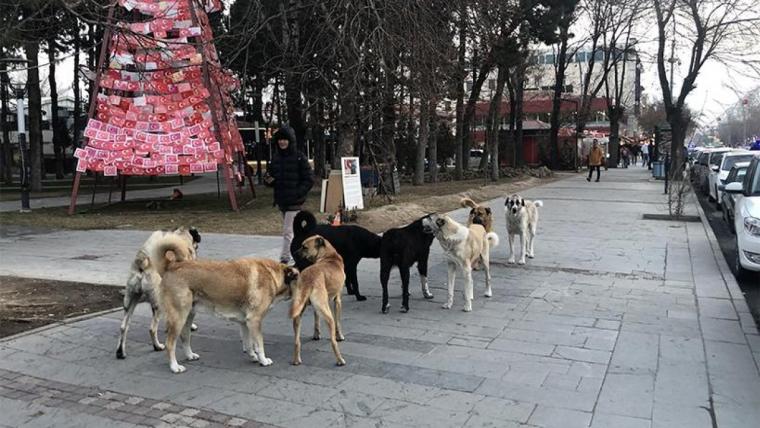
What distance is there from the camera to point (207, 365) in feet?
17.6

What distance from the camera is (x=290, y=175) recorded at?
9000 mm

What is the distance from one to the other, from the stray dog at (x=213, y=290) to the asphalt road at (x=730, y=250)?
5306 millimetres

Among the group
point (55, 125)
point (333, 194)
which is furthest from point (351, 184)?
point (55, 125)

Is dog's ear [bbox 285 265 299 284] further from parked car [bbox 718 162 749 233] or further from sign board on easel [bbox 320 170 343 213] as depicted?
parked car [bbox 718 162 749 233]

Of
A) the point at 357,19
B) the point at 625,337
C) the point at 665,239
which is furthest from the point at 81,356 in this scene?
the point at 665,239

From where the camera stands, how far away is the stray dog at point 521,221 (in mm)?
9672

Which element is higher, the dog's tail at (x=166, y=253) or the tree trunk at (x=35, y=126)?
the tree trunk at (x=35, y=126)

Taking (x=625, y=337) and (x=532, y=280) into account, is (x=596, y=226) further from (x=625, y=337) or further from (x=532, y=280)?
(x=625, y=337)

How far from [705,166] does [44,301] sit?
26.2 m

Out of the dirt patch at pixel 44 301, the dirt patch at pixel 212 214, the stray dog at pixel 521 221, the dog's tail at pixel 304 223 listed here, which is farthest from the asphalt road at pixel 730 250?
the dirt patch at pixel 44 301

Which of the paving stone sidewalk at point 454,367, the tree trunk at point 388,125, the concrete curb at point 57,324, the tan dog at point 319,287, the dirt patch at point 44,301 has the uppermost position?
the tree trunk at point 388,125

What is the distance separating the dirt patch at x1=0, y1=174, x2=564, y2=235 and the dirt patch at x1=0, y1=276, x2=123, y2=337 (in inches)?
215

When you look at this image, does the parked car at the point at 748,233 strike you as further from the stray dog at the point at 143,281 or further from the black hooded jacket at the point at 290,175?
the stray dog at the point at 143,281

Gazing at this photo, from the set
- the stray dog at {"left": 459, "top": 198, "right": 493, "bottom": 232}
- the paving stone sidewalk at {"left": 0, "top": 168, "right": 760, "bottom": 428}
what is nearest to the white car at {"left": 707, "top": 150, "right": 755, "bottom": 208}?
the paving stone sidewalk at {"left": 0, "top": 168, "right": 760, "bottom": 428}
